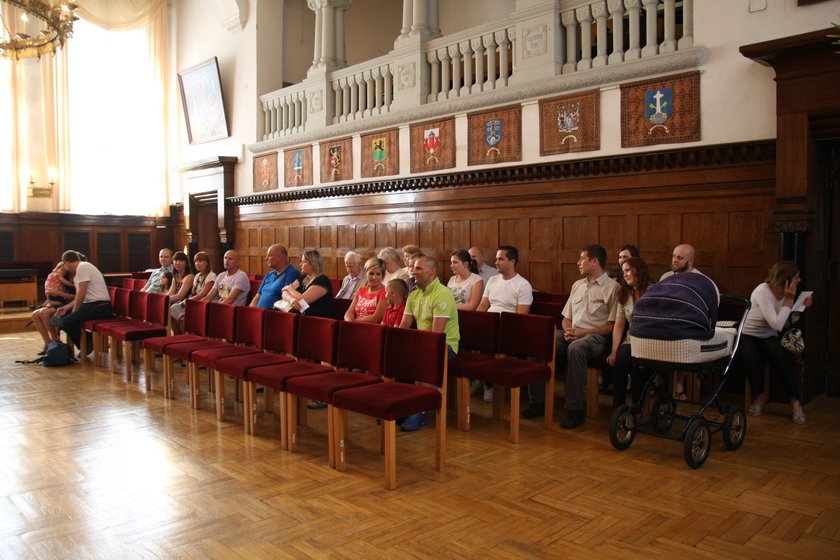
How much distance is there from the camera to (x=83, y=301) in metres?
7.53

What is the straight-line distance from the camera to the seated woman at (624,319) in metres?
4.75

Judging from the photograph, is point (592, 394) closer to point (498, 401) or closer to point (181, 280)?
point (498, 401)

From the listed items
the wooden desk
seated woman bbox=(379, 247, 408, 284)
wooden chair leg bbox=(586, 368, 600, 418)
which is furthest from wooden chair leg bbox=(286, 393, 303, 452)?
the wooden desk

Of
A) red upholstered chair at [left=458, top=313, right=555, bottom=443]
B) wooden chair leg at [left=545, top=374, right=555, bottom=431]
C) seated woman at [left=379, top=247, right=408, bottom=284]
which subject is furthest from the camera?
seated woman at [left=379, top=247, right=408, bottom=284]

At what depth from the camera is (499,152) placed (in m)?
7.57

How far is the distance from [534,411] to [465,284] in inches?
57.0

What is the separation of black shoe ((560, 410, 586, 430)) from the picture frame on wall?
9363mm

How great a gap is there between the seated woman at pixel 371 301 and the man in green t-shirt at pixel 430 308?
461mm

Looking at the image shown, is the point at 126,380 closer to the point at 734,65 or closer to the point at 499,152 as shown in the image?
the point at 499,152

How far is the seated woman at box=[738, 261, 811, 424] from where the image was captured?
4.83m

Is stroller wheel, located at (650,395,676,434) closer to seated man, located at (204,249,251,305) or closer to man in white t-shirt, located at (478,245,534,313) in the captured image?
man in white t-shirt, located at (478,245,534,313)

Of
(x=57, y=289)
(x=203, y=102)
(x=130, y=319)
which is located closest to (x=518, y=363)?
(x=130, y=319)

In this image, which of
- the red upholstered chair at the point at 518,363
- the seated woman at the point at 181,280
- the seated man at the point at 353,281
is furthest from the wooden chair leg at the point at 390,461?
the seated woman at the point at 181,280

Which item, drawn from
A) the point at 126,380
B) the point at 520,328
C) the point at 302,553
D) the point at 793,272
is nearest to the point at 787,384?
the point at 793,272
